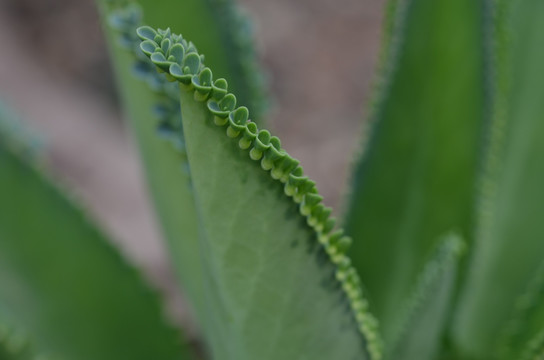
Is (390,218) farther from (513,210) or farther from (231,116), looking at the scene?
(231,116)

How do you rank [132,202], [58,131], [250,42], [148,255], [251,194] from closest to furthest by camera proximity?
[251,194]
[250,42]
[148,255]
[132,202]
[58,131]

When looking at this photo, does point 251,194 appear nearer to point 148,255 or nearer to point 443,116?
point 443,116

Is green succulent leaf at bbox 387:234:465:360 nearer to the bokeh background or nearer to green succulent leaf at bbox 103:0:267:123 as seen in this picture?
green succulent leaf at bbox 103:0:267:123

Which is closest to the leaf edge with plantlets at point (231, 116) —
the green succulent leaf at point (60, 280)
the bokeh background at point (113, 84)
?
the green succulent leaf at point (60, 280)

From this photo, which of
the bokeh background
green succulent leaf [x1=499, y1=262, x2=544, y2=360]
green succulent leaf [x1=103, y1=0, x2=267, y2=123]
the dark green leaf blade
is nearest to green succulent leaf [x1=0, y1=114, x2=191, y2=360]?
the dark green leaf blade

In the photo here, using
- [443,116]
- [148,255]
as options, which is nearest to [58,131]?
[148,255]

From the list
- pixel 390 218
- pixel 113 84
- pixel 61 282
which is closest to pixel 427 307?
pixel 390 218

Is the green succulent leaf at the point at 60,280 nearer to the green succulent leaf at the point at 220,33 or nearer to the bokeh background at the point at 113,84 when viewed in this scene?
the green succulent leaf at the point at 220,33
